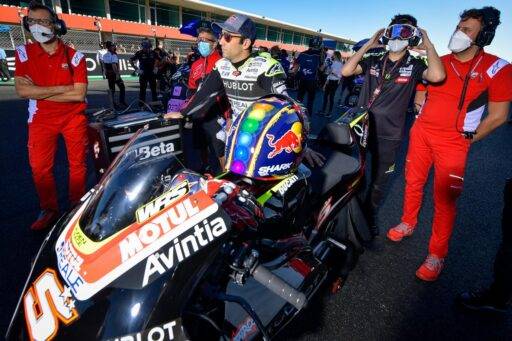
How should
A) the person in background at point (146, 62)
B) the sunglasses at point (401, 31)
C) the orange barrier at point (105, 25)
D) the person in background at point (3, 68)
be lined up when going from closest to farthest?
the sunglasses at point (401, 31) → the person in background at point (146, 62) → the person in background at point (3, 68) → the orange barrier at point (105, 25)

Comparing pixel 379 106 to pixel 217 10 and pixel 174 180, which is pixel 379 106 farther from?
pixel 217 10

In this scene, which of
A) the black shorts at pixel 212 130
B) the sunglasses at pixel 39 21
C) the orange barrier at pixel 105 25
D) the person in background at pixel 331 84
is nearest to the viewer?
the sunglasses at pixel 39 21

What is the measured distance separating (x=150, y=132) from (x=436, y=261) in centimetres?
261

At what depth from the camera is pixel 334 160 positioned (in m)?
2.59

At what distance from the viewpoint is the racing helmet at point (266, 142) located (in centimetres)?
160

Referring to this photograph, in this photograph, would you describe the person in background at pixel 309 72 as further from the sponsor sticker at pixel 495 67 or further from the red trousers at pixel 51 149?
the red trousers at pixel 51 149

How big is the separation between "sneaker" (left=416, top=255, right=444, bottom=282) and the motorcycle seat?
3.49ft

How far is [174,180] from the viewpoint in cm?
140

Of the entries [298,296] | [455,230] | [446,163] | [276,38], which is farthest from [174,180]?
[276,38]

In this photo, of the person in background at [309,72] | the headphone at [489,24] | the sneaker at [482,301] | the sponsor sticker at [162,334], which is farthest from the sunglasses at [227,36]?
the person in background at [309,72]

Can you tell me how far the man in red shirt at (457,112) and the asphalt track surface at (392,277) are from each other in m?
0.28

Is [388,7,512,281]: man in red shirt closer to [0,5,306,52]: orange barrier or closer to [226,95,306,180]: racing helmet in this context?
[226,95,306,180]: racing helmet

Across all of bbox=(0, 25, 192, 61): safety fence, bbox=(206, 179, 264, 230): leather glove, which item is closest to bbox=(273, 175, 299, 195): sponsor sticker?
bbox=(206, 179, 264, 230): leather glove

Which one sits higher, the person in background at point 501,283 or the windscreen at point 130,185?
the windscreen at point 130,185
